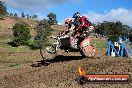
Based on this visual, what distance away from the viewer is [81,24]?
19.3 metres

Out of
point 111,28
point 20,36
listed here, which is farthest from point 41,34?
point 111,28

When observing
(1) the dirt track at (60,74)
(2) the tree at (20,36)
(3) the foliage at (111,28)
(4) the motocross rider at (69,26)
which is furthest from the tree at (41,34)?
(1) the dirt track at (60,74)

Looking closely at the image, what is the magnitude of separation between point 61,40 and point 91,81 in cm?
966

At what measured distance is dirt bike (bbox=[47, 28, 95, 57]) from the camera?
1931 centimetres

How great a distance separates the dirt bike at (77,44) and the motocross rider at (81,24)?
0.78 ft

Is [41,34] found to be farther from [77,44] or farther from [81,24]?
[81,24]

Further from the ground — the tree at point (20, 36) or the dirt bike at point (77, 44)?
the tree at point (20, 36)

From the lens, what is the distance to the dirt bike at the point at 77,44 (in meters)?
19.3

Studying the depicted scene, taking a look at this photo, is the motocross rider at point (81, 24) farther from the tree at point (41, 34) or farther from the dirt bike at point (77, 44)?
the tree at point (41, 34)

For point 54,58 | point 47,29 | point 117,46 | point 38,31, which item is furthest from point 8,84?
point 47,29

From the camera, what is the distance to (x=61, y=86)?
13.5 metres

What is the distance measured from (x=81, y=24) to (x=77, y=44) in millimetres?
1191

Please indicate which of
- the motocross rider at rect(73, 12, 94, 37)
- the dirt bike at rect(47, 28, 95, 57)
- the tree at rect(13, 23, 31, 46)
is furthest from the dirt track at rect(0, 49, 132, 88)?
the tree at rect(13, 23, 31, 46)

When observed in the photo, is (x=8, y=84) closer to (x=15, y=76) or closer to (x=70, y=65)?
(x=15, y=76)
